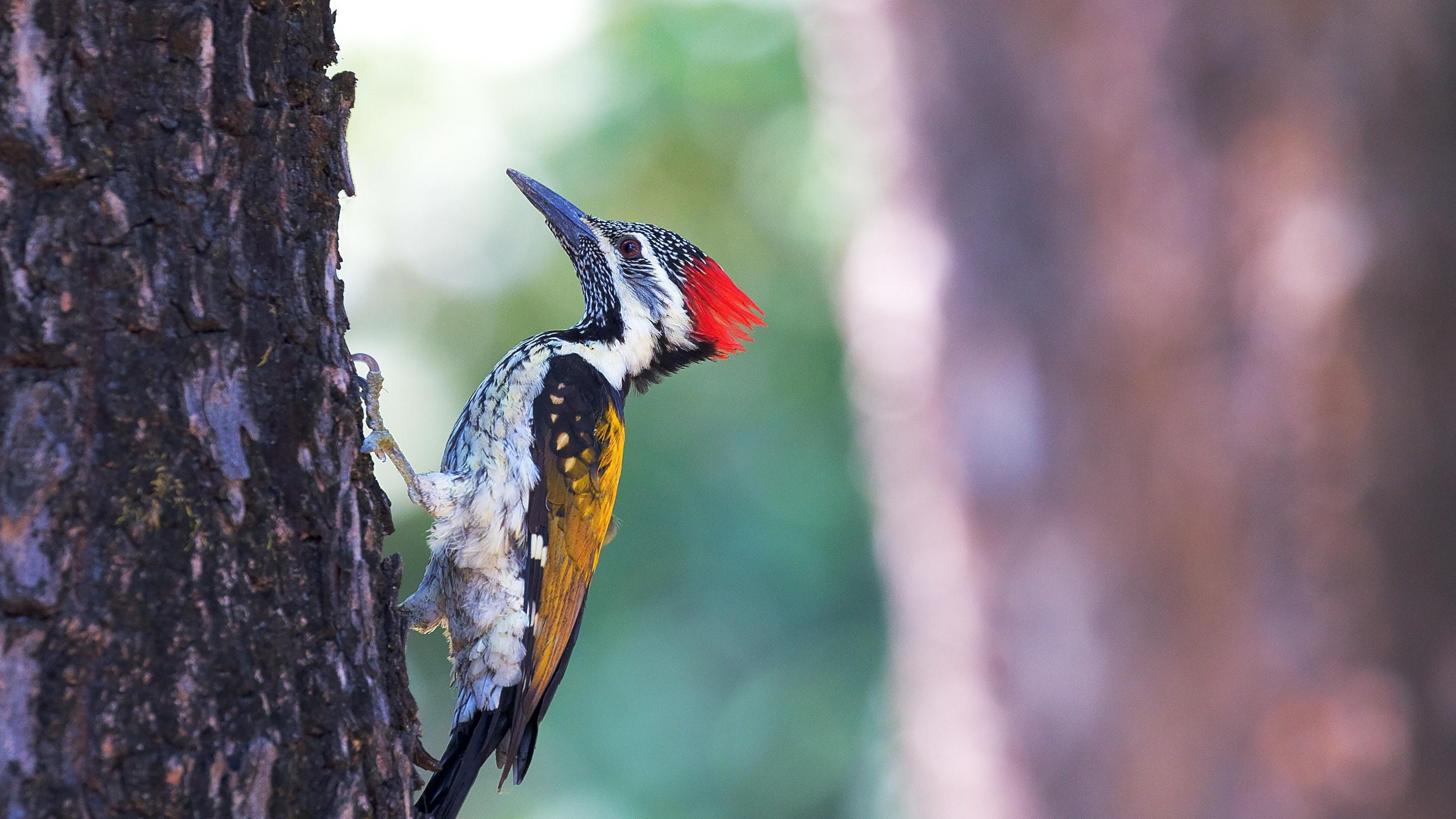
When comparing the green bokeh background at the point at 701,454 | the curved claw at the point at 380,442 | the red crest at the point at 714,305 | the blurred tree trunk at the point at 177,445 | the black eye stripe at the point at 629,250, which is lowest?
the blurred tree trunk at the point at 177,445

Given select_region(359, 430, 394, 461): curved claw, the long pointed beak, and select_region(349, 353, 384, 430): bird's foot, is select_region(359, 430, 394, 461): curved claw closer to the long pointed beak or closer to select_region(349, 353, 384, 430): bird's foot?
select_region(349, 353, 384, 430): bird's foot

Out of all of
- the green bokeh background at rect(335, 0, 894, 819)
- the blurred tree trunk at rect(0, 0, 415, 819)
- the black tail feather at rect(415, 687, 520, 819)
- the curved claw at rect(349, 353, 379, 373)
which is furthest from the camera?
the green bokeh background at rect(335, 0, 894, 819)

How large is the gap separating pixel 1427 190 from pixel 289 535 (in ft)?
8.82

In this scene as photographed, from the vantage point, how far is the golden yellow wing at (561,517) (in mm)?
3246

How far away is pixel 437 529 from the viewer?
3.10 meters

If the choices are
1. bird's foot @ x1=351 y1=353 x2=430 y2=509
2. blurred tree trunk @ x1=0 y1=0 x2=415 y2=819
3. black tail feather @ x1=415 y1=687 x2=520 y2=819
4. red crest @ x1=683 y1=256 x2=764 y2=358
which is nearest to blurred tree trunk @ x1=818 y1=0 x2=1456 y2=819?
red crest @ x1=683 y1=256 x2=764 y2=358

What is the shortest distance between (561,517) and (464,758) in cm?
75

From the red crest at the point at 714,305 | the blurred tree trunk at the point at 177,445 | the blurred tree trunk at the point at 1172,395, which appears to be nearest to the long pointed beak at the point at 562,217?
the red crest at the point at 714,305

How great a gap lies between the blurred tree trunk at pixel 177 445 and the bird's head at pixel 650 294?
199cm

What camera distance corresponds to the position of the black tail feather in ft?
8.87

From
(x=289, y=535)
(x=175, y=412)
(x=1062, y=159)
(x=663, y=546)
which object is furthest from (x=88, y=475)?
(x=663, y=546)

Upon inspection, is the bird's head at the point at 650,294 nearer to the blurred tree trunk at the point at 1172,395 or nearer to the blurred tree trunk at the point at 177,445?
the blurred tree trunk at the point at 1172,395

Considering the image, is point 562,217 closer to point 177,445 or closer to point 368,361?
point 368,361

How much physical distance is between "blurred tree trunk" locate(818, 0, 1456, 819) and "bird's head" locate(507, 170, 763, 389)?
0.66 metres
